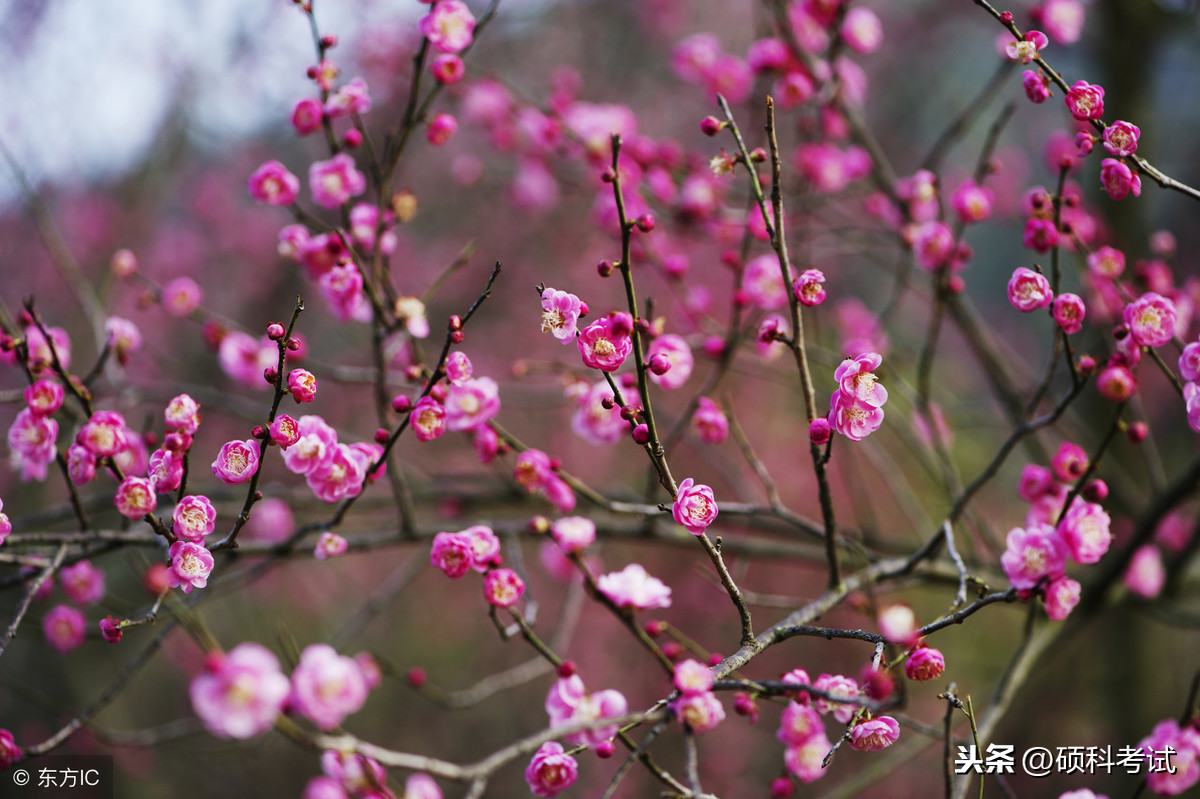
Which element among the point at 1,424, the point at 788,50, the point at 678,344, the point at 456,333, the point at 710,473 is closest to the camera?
the point at 456,333

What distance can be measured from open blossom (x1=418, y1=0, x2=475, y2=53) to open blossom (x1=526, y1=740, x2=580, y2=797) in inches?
56.0

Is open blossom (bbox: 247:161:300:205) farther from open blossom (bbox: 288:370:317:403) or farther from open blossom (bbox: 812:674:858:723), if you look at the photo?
open blossom (bbox: 812:674:858:723)

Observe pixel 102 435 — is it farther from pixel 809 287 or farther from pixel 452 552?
pixel 809 287

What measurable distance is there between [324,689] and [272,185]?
1.28 metres

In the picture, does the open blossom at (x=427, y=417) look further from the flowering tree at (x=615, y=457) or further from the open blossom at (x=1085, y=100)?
the open blossom at (x=1085, y=100)

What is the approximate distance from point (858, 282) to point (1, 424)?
834cm

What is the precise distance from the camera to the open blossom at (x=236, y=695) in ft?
2.38

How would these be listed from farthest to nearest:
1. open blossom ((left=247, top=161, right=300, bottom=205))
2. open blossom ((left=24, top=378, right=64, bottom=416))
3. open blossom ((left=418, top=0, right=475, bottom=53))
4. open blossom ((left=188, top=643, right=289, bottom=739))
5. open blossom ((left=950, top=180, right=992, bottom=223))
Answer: open blossom ((left=950, top=180, right=992, bottom=223)), open blossom ((left=247, top=161, right=300, bottom=205)), open blossom ((left=418, top=0, right=475, bottom=53)), open blossom ((left=24, top=378, right=64, bottom=416)), open blossom ((left=188, top=643, right=289, bottom=739))

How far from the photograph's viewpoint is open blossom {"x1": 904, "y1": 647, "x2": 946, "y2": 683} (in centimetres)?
108

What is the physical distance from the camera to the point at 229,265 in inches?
246

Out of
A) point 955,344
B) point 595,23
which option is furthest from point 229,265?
point 955,344

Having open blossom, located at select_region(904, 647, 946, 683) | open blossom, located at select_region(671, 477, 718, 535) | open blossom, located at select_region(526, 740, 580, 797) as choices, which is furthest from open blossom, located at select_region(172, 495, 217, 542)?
open blossom, located at select_region(904, 647, 946, 683)

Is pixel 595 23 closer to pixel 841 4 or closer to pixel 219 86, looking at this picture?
pixel 219 86

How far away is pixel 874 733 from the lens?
1.11 meters
